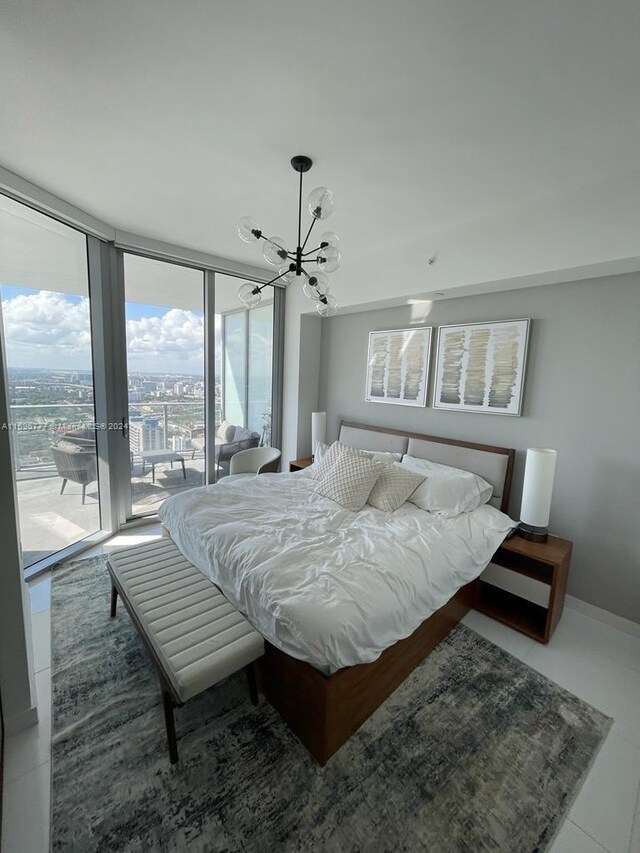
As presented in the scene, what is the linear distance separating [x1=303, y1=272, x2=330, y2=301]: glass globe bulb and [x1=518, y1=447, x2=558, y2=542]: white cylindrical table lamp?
1.75m

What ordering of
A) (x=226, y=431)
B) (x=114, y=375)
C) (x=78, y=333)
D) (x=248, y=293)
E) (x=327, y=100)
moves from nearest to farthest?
(x=327, y=100), (x=248, y=293), (x=78, y=333), (x=114, y=375), (x=226, y=431)

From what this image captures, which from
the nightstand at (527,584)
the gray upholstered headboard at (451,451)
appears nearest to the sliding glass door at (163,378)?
the gray upholstered headboard at (451,451)

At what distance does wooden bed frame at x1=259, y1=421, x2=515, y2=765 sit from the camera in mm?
1450

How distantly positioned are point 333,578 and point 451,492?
1.36 m

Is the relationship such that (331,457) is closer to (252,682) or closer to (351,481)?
(351,481)

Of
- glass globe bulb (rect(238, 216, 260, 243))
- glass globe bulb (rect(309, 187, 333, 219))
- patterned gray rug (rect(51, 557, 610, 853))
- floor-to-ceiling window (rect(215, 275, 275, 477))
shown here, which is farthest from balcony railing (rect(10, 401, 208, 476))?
glass globe bulb (rect(309, 187, 333, 219))

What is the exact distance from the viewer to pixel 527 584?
2.31 metres

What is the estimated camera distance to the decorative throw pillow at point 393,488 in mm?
2646

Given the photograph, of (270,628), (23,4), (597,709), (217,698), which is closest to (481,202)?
(23,4)

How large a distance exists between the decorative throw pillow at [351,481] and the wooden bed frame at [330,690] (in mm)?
940

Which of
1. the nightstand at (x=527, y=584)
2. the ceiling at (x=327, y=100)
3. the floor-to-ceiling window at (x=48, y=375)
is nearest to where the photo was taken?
the ceiling at (x=327, y=100)

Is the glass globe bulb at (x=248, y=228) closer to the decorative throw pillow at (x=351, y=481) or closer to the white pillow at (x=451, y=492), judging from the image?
the decorative throw pillow at (x=351, y=481)

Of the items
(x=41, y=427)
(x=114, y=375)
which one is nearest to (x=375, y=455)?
(x=114, y=375)

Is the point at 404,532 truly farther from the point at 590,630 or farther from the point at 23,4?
the point at 23,4
